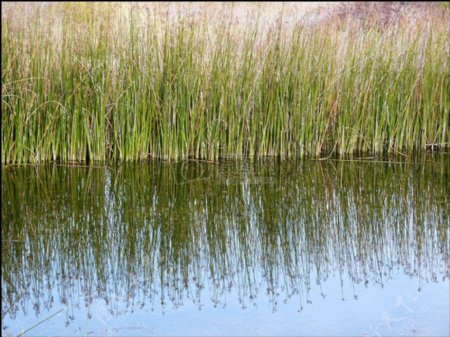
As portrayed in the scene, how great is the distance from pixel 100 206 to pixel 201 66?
5.68 feet

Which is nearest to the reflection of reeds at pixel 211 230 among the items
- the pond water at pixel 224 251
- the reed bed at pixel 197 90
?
the pond water at pixel 224 251

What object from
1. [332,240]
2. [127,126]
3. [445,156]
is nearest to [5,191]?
[127,126]

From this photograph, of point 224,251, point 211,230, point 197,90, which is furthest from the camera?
point 197,90

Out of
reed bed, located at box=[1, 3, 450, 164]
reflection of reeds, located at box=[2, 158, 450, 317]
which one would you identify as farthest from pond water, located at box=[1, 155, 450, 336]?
reed bed, located at box=[1, 3, 450, 164]

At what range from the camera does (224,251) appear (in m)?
3.73

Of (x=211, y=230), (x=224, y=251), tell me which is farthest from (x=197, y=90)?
(x=224, y=251)

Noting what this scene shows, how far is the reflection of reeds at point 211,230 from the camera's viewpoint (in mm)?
3365

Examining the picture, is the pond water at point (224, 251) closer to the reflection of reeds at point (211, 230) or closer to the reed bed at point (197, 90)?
the reflection of reeds at point (211, 230)

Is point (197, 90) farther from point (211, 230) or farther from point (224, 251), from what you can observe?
point (224, 251)

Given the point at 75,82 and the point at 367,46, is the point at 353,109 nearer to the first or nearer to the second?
the point at 367,46

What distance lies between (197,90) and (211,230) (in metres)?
1.91

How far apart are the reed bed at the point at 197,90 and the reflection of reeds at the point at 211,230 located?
0.38 meters

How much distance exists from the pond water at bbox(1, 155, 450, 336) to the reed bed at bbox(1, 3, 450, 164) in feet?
1.31

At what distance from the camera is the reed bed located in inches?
218
